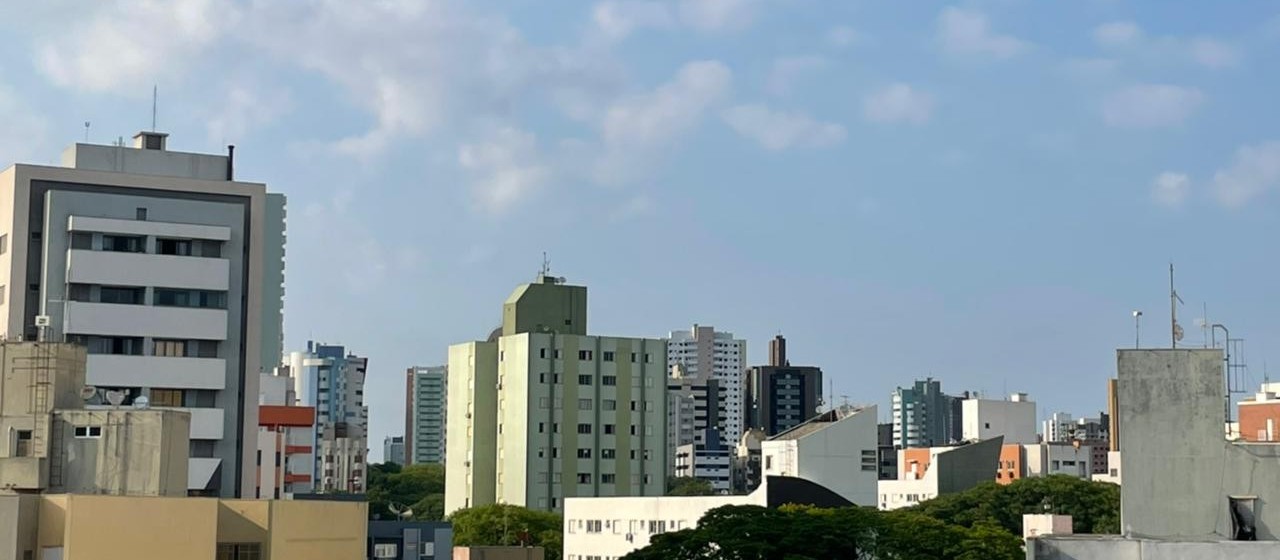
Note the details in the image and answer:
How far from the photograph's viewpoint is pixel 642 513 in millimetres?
111438

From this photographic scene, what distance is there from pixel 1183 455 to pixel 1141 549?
2.19 m

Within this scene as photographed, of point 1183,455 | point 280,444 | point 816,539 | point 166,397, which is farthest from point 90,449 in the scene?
point 280,444

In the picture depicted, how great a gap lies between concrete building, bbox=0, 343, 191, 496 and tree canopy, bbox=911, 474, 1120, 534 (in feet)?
250

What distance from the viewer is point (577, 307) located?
15000cm

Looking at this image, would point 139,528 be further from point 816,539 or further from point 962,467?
point 962,467

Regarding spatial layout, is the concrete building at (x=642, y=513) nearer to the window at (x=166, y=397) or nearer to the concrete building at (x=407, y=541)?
the concrete building at (x=407, y=541)

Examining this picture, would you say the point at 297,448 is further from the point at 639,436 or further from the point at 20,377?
the point at 20,377

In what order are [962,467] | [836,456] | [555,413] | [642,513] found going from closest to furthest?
[836,456] < [642,513] < [555,413] < [962,467]

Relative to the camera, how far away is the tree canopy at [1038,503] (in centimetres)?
11875

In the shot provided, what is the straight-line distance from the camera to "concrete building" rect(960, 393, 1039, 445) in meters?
192

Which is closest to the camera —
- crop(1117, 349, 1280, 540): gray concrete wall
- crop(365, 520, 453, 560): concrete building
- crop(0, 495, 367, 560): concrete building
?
crop(1117, 349, 1280, 540): gray concrete wall

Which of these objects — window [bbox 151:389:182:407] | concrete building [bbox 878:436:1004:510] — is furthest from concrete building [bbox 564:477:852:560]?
window [bbox 151:389:182:407]

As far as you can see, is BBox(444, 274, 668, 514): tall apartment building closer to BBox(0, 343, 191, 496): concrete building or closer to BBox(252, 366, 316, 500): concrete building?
BBox(252, 366, 316, 500): concrete building

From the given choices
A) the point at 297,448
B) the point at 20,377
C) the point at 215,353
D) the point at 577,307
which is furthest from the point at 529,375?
the point at 20,377
